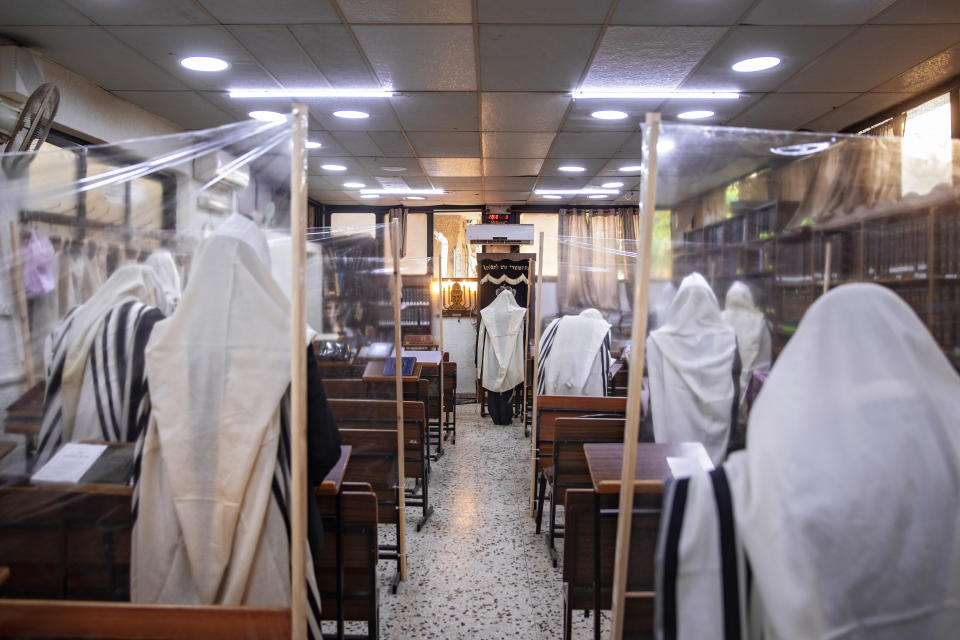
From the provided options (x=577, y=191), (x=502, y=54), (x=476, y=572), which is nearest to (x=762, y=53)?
(x=502, y=54)

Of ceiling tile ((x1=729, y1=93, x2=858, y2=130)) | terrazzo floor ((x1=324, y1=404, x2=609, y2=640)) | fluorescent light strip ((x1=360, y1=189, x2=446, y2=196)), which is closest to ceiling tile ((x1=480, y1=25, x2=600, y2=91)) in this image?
ceiling tile ((x1=729, y1=93, x2=858, y2=130))

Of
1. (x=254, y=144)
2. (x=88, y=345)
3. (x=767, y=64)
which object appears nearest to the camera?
(x=254, y=144)

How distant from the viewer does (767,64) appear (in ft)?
10.2

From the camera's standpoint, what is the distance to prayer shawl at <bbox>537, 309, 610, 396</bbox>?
331 centimetres

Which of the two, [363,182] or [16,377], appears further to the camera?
[363,182]

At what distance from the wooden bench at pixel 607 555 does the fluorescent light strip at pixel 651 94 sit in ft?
9.10

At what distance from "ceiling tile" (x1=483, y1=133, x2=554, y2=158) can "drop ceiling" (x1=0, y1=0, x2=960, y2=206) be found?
60 millimetres

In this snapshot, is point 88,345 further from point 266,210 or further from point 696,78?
point 696,78

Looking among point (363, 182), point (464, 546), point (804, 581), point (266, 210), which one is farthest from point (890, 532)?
point (363, 182)

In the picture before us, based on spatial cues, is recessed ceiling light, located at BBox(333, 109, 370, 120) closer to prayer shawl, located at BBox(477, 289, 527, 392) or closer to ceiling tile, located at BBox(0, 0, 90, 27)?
ceiling tile, located at BBox(0, 0, 90, 27)

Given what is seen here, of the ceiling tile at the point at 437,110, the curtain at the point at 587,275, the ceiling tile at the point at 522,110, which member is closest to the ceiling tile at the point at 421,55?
the ceiling tile at the point at 437,110

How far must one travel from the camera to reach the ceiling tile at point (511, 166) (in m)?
5.46

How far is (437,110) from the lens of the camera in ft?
13.0

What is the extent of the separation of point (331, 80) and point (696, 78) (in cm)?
219
